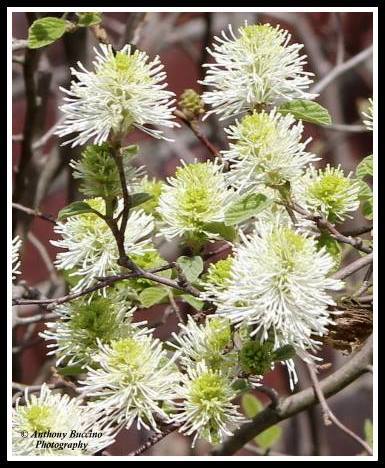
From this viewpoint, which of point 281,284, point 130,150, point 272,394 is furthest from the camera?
point 272,394

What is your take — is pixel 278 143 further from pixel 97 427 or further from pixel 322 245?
pixel 97 427

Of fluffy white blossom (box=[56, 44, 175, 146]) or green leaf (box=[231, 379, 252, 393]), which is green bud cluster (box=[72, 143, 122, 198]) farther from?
green leaf (box=[231, 379, 252, 393])

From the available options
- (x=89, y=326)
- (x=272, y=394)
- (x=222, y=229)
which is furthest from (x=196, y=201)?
(x=272, y=394)

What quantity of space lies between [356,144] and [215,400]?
59.1 inches

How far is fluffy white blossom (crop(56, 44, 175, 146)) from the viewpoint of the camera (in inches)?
25.5

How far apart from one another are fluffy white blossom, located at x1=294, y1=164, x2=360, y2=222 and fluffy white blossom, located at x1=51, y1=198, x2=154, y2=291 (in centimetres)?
14

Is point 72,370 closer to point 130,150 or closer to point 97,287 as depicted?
point 97,287

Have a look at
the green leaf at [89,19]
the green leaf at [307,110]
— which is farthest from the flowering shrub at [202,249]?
the green leaf at [89,19]

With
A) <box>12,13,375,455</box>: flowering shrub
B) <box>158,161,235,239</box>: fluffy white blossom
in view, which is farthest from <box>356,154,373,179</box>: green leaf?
<box>158,161,235,239</box>: fluffy white blossom

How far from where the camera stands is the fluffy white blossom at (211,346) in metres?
0.72

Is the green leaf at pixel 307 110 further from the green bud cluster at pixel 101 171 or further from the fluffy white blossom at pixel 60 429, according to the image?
the fluffy white blossom at pixel 60 429

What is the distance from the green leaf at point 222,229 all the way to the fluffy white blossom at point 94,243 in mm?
54

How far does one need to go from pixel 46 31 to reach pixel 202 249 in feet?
0.79

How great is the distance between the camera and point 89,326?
74cm
